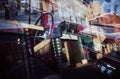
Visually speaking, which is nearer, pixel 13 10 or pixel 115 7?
pixel 13 10

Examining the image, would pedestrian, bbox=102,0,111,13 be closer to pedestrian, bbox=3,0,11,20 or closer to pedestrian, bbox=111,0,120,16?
pedestrian, bbox=111,0,120,16

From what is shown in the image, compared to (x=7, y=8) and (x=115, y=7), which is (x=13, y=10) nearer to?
(x=7, y=8)

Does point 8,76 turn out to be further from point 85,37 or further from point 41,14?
point 85,37

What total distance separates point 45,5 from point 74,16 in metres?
0.40

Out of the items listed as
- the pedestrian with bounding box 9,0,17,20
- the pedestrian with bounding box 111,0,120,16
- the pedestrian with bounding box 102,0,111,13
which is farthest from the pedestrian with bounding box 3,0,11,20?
the pedestrian with bounding box 111,0,120,16

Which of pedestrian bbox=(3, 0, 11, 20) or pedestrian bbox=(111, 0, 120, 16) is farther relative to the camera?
pedestrian bbox=(111, 0, 120, 16)

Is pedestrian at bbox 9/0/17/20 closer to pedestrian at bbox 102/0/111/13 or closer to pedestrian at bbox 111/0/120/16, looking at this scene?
pedestrian at bbox 102/0/111/13

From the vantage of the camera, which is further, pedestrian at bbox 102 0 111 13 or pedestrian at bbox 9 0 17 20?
pedestrian at bbox 102 0 111 13

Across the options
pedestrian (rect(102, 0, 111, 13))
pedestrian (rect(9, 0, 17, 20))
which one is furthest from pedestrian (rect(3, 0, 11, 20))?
pedestrian (rect(102, 0, 111, 13))

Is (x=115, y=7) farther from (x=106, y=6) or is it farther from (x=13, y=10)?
(x=13, y=10)

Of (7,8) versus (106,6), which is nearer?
(7,8)

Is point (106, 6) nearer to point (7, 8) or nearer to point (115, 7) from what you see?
point (115, 7)

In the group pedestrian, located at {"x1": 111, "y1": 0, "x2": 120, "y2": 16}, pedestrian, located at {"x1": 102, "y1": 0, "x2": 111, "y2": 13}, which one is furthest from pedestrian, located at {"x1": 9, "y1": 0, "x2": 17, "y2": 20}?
pedestrian, located at {"x1": 111, "y1": 0, "x2": 120, "y2": 16}

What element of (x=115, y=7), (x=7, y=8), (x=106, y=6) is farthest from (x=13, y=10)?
(x=115, y=7)
